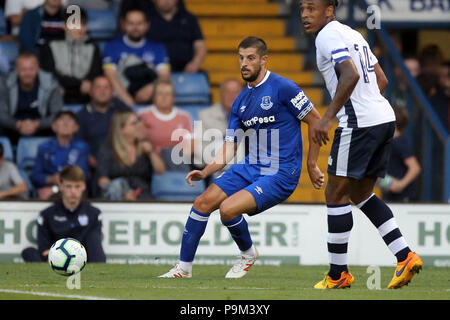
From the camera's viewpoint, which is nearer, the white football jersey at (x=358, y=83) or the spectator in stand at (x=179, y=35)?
the white football jersey at (x=358, y=83)

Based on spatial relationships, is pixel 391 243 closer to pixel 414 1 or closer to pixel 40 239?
pixel 40 239

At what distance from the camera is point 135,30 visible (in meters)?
13.1

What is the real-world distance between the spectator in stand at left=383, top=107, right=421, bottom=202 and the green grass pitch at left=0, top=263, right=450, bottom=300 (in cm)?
184

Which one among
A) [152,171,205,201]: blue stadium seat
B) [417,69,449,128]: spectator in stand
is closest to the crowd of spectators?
[152,171,205,201]: blue stadium seat

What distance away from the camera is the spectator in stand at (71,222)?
1059cm

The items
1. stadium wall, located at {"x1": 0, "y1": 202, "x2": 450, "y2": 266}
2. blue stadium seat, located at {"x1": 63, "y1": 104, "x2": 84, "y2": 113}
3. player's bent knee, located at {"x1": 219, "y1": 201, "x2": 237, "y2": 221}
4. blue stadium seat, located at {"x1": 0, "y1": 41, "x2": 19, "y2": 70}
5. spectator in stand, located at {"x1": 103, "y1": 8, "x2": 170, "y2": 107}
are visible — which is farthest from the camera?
blue stadium seat, located at {"x1": 0, "y1": 41, "x2": 19, "y2": 70}

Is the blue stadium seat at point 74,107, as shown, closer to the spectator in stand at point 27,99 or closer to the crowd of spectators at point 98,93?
the crowd of spectators at point 98,93

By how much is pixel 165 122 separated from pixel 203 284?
15.7ft

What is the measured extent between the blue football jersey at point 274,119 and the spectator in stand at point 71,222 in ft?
8.95

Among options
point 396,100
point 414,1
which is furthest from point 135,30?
point 414,1

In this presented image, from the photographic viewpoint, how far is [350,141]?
7.45 m

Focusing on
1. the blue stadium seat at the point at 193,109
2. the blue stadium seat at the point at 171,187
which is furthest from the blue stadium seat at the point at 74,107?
the blue stadium seat at the point at 171,187

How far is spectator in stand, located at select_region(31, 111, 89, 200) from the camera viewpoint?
1178 centimetres

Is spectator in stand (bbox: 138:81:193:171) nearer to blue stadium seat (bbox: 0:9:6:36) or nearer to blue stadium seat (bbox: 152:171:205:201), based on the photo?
blue stadium seat (bbox: 152:171:205:201)
